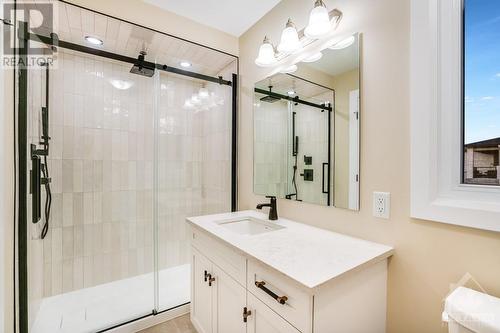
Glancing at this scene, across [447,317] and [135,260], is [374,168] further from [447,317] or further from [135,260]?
[135,260]

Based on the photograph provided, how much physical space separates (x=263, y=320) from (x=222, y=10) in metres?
2.17

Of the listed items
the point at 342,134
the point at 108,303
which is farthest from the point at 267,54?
the point at 108,303

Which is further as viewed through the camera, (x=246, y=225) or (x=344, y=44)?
(x=246, y=225)

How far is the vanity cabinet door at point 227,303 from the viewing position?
3.77 ft

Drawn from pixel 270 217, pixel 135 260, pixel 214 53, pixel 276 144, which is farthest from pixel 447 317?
pixel 135 260

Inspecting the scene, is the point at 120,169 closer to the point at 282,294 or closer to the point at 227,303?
the point at 227,303

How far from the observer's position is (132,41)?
199cm

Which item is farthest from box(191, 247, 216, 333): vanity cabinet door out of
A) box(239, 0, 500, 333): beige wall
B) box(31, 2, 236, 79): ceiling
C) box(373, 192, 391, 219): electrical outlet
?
box(31, 2, 236, 79): ceiling

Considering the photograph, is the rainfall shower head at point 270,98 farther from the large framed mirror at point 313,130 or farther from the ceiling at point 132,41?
the ceiling at point 132,41

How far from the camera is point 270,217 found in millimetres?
1716

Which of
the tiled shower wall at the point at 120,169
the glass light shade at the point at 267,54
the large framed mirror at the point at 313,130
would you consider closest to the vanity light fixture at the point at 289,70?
the large framed mirror at the point at 313,130

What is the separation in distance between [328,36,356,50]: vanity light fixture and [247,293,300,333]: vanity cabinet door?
1.40m

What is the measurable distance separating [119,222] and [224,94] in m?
1.72

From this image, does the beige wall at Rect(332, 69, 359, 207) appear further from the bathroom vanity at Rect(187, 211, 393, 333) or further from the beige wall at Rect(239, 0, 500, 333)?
the bathroom vanity at Rect(187, 211, 393, 333)
